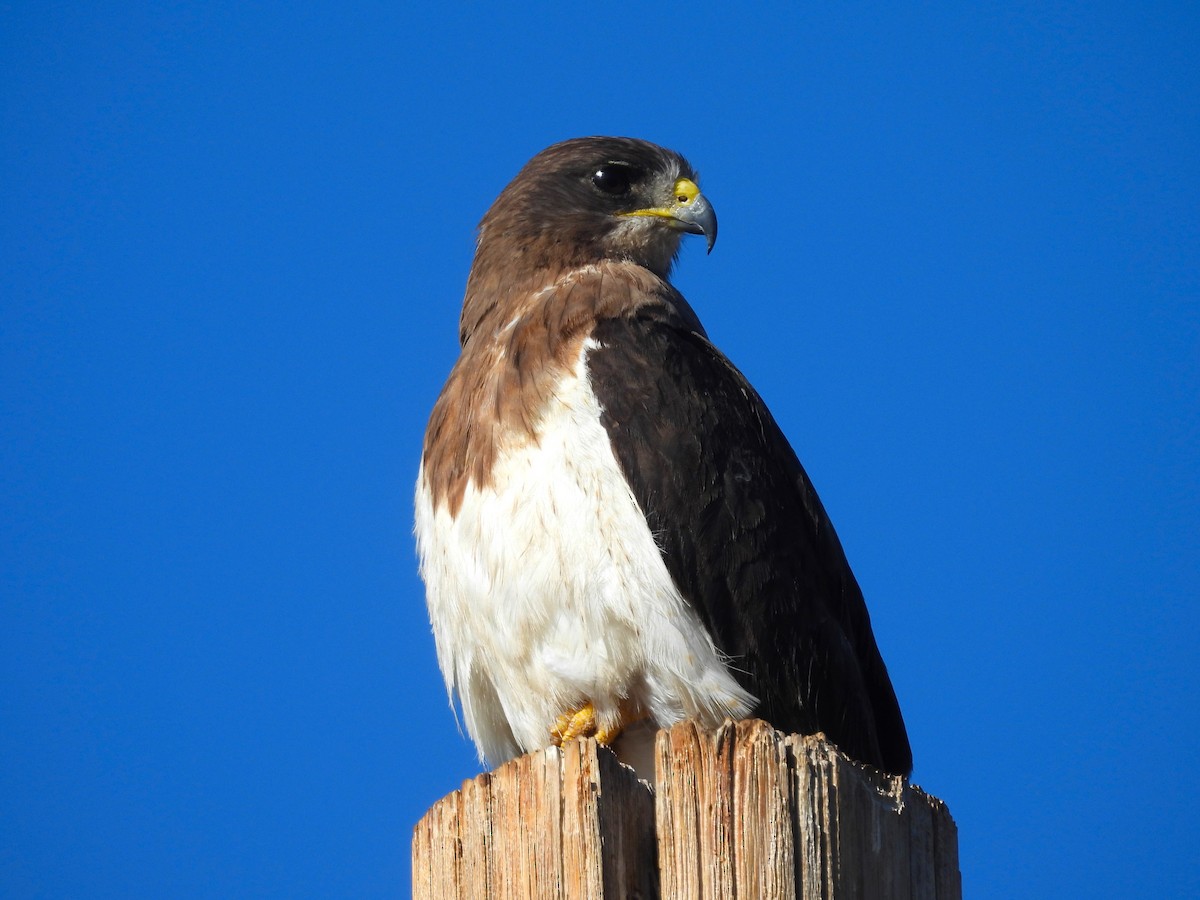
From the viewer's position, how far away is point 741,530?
4539 mm

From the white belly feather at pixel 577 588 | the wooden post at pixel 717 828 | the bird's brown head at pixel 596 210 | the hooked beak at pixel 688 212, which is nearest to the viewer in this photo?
the wooden post at pixel 717 828

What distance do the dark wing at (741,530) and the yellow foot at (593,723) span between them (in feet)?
1.18

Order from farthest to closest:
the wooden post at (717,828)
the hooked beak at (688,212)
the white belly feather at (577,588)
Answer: the hooked beak at (688,212) → the white belly feather at (577,588) → the wooden post at (717,828)

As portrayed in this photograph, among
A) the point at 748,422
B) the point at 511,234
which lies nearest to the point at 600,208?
the point at 511,234

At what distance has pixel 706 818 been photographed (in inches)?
115

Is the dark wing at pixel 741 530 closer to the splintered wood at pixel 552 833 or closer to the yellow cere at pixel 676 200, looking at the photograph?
the yellow cere at pixel 676 200

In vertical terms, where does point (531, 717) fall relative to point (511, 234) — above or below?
below

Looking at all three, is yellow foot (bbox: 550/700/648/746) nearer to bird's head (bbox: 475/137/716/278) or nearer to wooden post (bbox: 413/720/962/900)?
wooden post (bbox: 413/720/962/900)

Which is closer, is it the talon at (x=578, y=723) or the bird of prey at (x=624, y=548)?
the bird of prey at (x=624, y=548)

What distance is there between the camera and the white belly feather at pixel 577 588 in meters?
4.23

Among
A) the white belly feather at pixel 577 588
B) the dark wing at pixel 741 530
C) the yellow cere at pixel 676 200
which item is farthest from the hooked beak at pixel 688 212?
the white belly feather at pixel 577 588

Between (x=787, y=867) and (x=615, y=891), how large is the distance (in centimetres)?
37

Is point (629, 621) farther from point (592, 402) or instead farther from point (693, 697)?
point (592, 402)

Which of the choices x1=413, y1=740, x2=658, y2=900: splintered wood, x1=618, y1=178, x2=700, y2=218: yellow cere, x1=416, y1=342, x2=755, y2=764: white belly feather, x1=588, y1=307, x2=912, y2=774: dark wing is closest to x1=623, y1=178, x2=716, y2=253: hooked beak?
x1=618, y1=178, x2=700, y2=218: yellow cere
